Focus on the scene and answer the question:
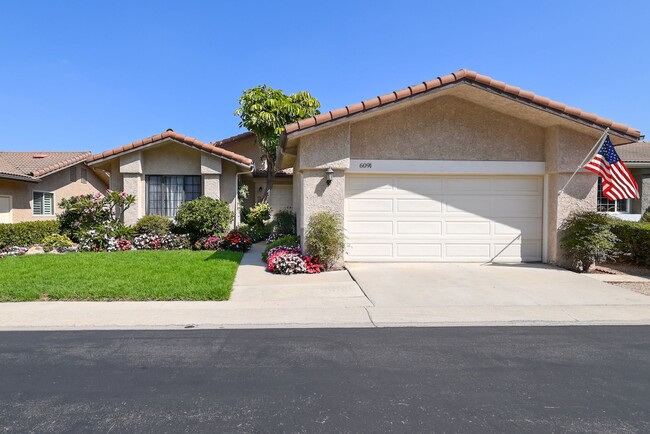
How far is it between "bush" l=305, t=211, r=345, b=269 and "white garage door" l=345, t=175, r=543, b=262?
85 centimetres

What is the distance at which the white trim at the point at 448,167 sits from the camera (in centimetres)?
946

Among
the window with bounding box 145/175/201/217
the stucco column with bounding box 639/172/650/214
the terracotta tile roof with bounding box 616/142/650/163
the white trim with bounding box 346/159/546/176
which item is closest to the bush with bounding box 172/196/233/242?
the window with bounding box 145/175/201/217

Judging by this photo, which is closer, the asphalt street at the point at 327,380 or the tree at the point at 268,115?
the asphalt street at the point at 327,380

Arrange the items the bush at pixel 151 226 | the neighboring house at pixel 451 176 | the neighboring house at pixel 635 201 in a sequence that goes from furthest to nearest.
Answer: the neighboring house at pixel 635 201 → the bush at pixel 151 226 → the neighboring house at pixel 451 176

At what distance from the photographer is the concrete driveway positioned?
5.64m

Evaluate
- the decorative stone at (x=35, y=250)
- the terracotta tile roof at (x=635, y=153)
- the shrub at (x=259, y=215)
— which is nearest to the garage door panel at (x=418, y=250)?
the shrub at (x=259, y=215)

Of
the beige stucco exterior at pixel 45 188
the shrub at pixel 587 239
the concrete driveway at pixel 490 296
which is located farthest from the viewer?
the beige stucco exterior at pixel 45 188

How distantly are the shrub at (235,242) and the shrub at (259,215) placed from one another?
3.43 metres

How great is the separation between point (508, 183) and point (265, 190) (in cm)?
1042

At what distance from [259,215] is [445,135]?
8.51 metres

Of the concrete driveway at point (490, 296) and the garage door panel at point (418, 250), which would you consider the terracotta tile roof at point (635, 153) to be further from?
the garage door panel at point (418, 250)

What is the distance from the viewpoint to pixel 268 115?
1620 centimetres

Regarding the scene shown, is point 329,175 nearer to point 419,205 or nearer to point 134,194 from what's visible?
point 419,205

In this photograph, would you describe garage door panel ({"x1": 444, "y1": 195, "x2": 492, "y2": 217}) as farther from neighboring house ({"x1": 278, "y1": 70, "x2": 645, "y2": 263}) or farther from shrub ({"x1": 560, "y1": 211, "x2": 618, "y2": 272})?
shrub ({"x1": 560, "y1": 211, "x2": 618, "y2": 272})
